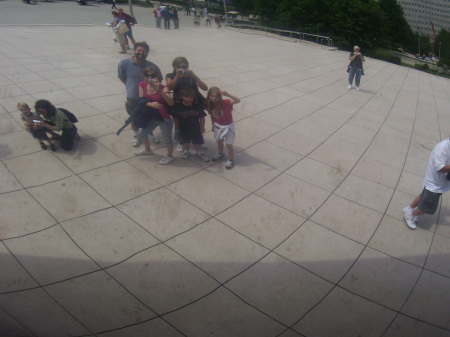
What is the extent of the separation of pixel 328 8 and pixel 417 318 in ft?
145

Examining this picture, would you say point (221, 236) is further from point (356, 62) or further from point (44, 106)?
point (356, 62)

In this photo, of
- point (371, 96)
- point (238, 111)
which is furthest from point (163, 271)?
point (371, 96)

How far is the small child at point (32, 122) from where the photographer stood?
15.0 feet

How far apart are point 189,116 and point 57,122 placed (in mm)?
2179

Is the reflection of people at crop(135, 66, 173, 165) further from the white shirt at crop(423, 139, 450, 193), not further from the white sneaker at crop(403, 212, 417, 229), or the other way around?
the white sneaker at crop(403, 212, 417, 229)

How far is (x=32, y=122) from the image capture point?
15.2ft

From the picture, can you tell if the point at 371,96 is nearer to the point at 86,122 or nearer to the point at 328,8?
the point at 86,122

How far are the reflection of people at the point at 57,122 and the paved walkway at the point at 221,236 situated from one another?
8.7 inches

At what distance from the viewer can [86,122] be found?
6.03 meters

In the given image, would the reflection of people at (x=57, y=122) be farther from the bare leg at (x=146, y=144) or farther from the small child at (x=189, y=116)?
the small child at (x=189, y=116)

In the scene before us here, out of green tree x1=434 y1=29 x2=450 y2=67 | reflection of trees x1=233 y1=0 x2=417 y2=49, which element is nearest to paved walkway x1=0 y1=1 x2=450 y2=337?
reflection of trees x1=233 y1=0 x2=417 y2=49

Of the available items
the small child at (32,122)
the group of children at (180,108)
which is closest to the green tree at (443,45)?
the group of children at (180,108)

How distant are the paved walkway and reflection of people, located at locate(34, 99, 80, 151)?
22cm

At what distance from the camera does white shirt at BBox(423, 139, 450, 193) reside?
3609 millimetres
